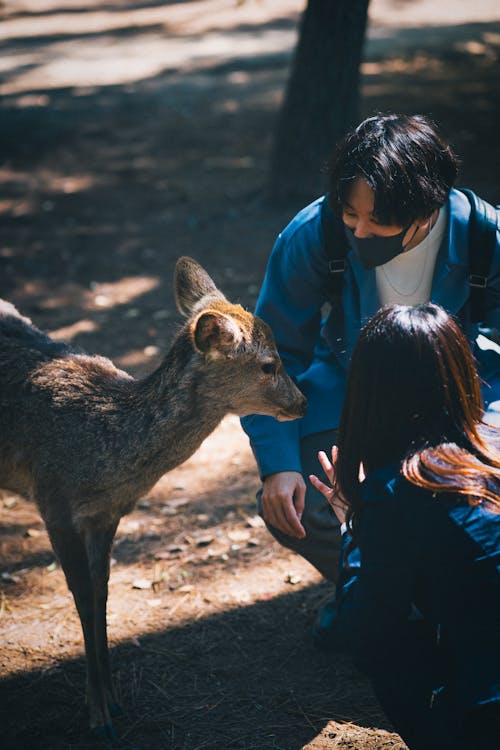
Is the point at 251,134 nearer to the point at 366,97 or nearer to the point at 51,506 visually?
the point at 366,97

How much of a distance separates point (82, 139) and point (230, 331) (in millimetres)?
8439

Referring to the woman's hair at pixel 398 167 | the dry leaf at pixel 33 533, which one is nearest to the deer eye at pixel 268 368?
the woman's hair at pixel 398 167

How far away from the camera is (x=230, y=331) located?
3334 millimetres

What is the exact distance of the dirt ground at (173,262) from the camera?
3551mm

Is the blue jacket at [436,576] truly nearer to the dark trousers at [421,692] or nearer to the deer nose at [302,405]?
the dark trousers at [421,692]

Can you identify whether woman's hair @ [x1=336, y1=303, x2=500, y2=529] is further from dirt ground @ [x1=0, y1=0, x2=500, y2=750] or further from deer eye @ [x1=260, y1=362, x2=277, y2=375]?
dirt ground @ [x1=0, y1=0, x2=500, y2=750]

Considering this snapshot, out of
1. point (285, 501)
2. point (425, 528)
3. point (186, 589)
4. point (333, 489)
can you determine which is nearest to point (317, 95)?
point (186, 589)

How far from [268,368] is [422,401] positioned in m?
1.20

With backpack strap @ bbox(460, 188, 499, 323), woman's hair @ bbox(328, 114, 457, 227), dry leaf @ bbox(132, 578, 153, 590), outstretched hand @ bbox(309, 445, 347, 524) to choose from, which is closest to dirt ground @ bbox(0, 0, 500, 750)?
dry leaf @ bbox(132, 578, 153, 590)

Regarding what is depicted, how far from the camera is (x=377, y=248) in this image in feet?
11.0

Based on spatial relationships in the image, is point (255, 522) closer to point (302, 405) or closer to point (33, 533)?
point (33, 533)

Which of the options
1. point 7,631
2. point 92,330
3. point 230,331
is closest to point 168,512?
point 7,631

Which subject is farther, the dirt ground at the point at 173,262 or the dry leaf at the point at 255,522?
the dry leaf at the point at 255,522

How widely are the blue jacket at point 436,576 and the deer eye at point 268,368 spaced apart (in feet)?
3.78
